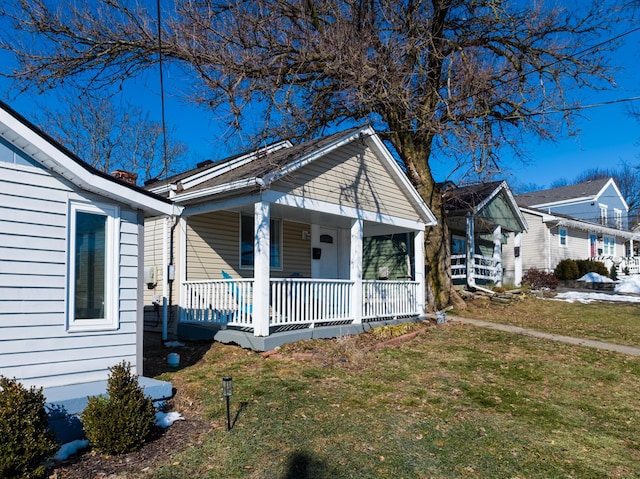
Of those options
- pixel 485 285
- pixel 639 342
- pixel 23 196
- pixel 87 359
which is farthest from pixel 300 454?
pixel 485 285

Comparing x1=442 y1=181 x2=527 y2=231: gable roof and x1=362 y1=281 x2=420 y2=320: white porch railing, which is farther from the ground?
x1=442 y1=181 x2=527 y2=231: gable roof

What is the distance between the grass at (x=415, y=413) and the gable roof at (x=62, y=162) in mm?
2683

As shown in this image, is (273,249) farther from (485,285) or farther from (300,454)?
(485,285)

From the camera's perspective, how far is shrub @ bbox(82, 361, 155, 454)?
4.55 metres

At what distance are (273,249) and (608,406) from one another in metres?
8.08

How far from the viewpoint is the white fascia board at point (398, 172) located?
1142 cm

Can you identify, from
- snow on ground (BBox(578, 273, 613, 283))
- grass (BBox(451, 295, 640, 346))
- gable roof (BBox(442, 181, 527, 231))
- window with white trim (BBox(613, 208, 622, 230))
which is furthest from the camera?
window with white trim (BBox(613, 208, 622, 230))

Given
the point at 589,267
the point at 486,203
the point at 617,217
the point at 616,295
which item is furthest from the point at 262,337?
the point at 617,217

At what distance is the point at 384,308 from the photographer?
38.5ft

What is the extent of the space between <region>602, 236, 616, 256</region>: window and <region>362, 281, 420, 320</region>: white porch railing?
23.6m

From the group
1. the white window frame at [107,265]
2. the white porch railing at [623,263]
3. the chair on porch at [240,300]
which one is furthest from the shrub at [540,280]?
the white window frame at [107,265]

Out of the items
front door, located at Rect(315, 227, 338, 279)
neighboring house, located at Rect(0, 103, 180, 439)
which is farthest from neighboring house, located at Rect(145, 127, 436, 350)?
neighboring house, located at Rect(0, 103, 180, 439)

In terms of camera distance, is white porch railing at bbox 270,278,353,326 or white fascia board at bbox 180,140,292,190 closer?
white porch railing at bbox 270,278,353,326

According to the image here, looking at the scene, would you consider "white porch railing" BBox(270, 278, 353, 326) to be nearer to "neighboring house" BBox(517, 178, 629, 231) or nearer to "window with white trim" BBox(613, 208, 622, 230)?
"neighboring house" BBox(517, 178, 629, 231)
